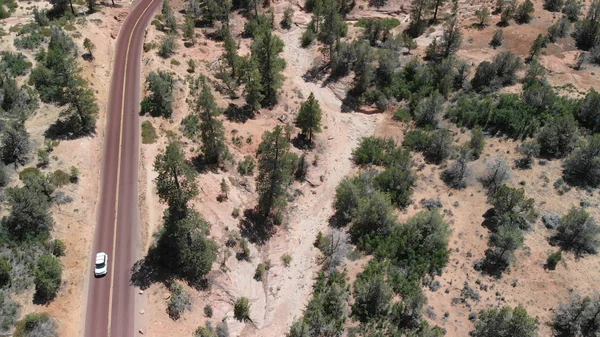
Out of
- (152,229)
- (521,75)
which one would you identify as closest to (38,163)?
(152,229)

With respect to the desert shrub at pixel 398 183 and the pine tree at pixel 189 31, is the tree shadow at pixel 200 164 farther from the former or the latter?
the pine tree at pixel 189 31

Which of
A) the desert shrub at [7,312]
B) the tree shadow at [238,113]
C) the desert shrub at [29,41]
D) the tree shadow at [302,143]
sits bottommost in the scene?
the tree shadow at [302,143]

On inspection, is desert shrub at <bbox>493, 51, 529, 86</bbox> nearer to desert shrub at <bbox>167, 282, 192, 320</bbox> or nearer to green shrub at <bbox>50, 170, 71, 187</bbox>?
desert shrub at <bbox>167, 282, 192, 320</bbox>

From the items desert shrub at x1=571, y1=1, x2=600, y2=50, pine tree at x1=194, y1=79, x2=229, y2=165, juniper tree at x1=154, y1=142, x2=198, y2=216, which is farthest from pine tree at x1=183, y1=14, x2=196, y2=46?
desert shrub at x1=571, y1=1, x2=600, y2=50

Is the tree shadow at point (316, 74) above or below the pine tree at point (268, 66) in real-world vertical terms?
below

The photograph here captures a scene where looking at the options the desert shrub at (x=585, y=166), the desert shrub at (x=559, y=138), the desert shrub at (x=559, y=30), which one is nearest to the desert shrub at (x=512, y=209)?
the desert shrub at (x=585, y=166)

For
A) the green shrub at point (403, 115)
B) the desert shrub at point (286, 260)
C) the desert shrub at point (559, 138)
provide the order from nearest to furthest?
1. the desert shrub at point (286, 260)
2. the desert shrub at point (559, 138)
3. the green shrub at point (403, 115)
